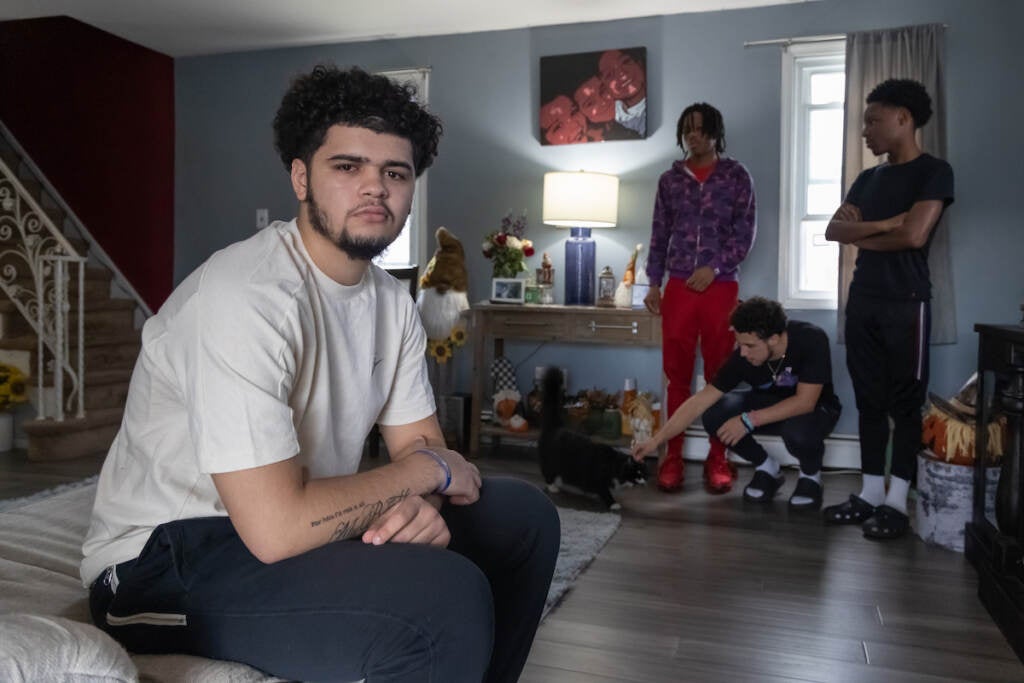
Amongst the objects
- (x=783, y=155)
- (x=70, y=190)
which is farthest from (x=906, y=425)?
(x=70, y=190)

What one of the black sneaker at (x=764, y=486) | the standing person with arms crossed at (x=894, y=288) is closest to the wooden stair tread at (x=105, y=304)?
the black sneaker at (x=764, y=486)

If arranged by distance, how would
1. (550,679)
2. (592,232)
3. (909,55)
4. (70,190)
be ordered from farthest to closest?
(70,190) → (592,232) → (909,55) → (550,679)

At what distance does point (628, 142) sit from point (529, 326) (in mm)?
1156

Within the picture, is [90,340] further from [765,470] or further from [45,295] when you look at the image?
[765,470]

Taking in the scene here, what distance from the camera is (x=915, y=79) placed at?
12.9 feet

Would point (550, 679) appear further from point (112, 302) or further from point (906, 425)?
point (112, 302)

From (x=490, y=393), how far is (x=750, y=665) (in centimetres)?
289

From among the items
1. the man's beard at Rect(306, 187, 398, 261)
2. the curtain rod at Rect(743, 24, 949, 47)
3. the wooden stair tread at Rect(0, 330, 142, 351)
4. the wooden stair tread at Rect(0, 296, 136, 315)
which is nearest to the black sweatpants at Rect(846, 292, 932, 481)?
the curtain rod at Rect(743, 24, 949, 47)

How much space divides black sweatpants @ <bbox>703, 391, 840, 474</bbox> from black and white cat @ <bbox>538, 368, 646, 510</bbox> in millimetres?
524

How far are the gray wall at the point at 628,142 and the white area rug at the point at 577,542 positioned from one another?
59.2 inches

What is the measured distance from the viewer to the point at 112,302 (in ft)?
17.1

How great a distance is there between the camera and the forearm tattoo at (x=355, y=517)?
1.05 meters

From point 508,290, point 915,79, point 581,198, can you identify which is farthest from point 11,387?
point 915,79

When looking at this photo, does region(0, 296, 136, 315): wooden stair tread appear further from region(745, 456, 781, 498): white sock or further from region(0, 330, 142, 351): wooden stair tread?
region(745, 456, 781, 498): white sock
